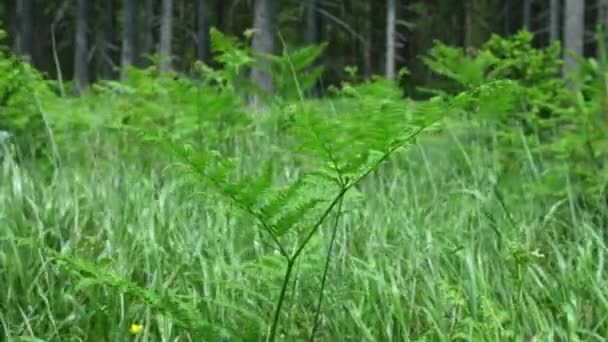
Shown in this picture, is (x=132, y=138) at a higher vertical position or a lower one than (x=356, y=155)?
lower

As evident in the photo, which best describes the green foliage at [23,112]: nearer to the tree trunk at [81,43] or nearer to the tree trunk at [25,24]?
the tree trunk at [81,43]

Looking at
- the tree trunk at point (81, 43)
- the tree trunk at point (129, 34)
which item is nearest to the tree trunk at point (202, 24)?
the tree trunk at point (81, 43)

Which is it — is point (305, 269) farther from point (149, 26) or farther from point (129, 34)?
point (149, 26)

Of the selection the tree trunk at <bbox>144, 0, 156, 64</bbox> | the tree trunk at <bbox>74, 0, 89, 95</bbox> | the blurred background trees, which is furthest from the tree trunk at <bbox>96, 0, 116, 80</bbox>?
the tree trunk at <bbox>74, 0, 89, 95</bbox>

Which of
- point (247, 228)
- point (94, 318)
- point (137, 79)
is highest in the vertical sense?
point (137, 79)

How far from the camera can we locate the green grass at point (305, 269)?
2.12m

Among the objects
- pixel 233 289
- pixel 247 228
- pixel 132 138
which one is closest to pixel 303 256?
pixel 233 289

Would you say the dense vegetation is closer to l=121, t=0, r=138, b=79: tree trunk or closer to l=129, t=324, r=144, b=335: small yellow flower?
l=129, t=324, r=144, b=335: small yellow flower

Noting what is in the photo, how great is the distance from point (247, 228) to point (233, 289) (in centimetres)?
33

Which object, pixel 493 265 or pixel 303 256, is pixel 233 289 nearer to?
pixel 303 256

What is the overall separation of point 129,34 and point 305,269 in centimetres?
1805

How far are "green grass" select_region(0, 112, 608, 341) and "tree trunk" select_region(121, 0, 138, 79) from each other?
1654cm

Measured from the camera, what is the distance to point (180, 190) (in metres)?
3.26

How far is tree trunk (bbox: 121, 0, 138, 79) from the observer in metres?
19.3
